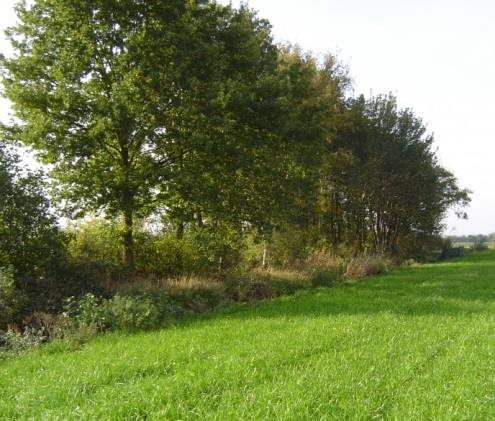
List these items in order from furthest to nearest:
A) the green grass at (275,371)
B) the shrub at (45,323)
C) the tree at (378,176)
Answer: the tree at (378,176), the shrub at (45,323), the green grass at (275,371)

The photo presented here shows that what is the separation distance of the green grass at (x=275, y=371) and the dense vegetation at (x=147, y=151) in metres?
2.92

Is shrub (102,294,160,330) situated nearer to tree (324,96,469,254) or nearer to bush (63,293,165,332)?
bush (63,293,165,332)

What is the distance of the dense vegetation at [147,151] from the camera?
12914mm

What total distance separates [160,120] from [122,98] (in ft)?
6.50

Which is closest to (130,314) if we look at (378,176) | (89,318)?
(89,318)

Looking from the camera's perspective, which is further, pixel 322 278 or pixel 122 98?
pixel 322 278

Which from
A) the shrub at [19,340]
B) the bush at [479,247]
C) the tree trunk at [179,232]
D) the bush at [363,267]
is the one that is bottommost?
the shrub at [19,340]

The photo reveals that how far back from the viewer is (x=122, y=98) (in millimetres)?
13594

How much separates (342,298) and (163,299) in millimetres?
5113

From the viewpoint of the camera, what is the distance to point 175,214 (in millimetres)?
16188

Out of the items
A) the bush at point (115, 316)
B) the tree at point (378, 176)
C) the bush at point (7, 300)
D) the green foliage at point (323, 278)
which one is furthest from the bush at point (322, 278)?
the tree at point (378, 176)

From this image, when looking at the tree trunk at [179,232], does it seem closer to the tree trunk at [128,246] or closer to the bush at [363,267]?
the tree trunk at [128,246]

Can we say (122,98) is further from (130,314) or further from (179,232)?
(130,314)

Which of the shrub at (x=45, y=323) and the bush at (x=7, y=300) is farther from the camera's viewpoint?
the bush at (x=7, y=300)
